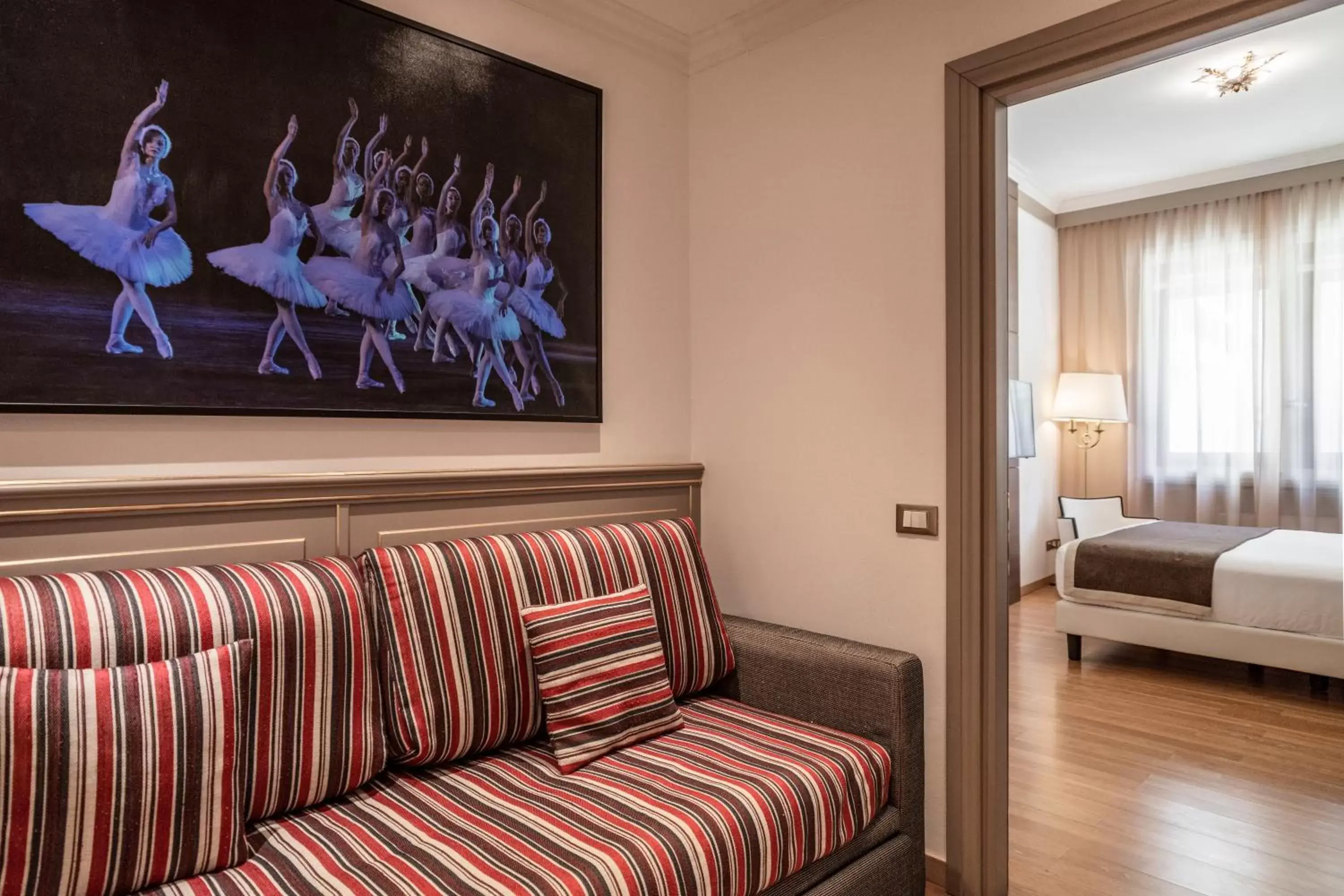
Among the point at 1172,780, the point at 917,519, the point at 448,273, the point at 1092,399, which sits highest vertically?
the point at 448,273

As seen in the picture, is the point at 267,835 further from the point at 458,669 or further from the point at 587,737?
the point at 587,737

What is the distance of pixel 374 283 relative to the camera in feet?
6.58

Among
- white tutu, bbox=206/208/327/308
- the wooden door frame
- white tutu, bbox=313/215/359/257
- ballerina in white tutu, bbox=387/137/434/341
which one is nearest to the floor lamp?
the wooden door frame

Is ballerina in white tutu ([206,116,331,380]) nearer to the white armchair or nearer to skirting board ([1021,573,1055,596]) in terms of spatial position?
the white armchair

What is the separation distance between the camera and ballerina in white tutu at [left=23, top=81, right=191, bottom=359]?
5.24ft

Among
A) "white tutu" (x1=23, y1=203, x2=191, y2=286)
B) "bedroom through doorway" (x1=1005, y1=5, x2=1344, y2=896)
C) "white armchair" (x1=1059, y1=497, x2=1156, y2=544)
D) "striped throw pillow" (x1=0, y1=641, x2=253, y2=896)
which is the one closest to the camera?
"striped throw pillow" (x1=0, y1=641, x2=253, y2=896)

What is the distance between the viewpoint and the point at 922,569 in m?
2.18

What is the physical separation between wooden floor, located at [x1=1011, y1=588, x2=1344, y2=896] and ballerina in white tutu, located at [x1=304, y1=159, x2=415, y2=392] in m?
2.17

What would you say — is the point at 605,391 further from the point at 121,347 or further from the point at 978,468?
the point at 121,347

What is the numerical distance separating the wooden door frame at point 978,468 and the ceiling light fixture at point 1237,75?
2.62 metres

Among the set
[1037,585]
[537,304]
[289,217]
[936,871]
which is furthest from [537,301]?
[1037,585]

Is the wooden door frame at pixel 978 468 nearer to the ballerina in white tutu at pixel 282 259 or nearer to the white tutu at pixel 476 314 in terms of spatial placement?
the white tutu at pixel 476 314

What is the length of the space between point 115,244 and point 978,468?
202 cm

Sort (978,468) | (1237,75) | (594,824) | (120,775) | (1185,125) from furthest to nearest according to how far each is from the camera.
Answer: (1185,125) → (1237,75) → (978,468) → (594,824) → (120,775)
